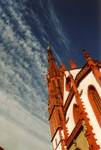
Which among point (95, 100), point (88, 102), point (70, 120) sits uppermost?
point (70, 120)

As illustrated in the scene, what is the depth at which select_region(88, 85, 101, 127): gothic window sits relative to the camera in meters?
24.3

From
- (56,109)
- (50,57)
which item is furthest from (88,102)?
(50,57)

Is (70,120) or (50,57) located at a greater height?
(50,57)

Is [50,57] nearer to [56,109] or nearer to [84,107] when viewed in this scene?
[56,109]

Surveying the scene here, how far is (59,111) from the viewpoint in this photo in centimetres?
3619

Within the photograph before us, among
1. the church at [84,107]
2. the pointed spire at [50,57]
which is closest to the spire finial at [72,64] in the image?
the church at [84,107]

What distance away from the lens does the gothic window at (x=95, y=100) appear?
24.3 metres

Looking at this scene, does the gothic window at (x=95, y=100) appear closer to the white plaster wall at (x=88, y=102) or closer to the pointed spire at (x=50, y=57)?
the white plaster wall at (x=88, y=102)

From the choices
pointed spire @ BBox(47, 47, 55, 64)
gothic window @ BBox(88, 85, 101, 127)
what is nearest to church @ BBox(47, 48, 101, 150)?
gothic window @ BBox(88, 85, 101, 127)

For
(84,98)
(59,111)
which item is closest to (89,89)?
(84,98)

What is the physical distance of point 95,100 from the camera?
25094 mm

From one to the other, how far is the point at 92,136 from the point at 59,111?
1340cm

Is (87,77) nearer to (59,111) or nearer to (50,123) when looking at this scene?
(59,111)

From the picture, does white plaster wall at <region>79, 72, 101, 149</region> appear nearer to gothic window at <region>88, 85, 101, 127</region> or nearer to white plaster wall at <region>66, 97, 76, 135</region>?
gothic window at <region>88, 85, 101, 127</region>
